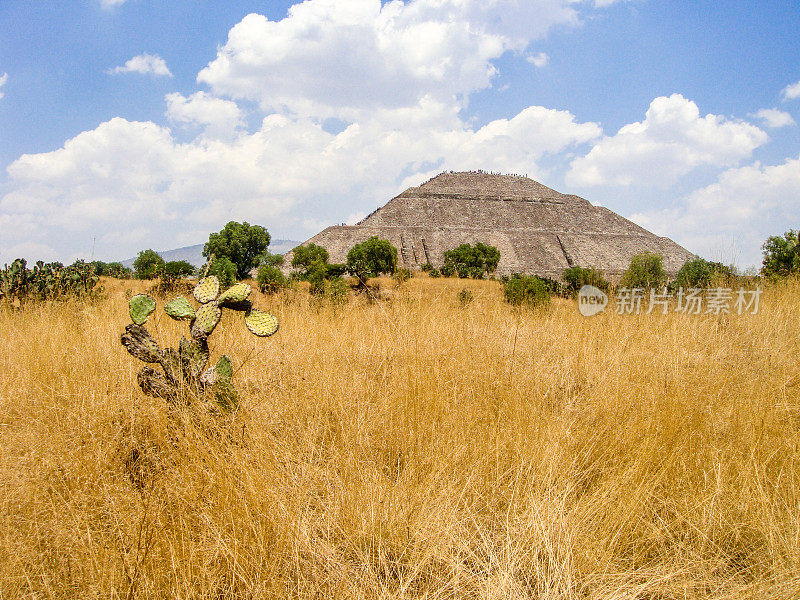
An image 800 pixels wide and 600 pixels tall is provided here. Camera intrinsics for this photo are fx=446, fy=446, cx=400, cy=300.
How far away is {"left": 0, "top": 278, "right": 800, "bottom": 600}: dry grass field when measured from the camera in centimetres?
167

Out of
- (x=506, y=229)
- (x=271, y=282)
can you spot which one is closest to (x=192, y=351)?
(x=271, y=282)

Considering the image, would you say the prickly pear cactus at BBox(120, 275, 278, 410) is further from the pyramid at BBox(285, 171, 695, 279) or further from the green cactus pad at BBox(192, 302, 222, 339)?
the pyramid at BBox(285, 171, 695, 279)

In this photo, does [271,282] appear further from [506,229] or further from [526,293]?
[506,229]

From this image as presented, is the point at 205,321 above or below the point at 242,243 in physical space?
below

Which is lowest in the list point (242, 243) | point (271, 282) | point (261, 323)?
point (261, 323)

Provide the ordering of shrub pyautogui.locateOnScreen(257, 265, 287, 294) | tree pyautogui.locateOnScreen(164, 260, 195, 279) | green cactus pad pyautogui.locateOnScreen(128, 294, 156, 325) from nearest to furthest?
green cactus pad pyautogui.locateOnScreen(128, 294, 156, 325) < tree pyautogui.locateOnScreen(164, 260, 195, 279) < shrub pyautogui.locateOnScreen(257, 265, 287, 294)

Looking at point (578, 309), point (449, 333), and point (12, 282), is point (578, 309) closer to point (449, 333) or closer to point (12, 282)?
point (449, 333)

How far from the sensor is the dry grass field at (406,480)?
1670 mm

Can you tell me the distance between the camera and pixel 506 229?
216 ft

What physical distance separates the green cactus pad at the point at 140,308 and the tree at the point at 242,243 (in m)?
39.4

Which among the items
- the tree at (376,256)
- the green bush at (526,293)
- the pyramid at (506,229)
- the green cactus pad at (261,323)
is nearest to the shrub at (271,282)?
the green bush at (526,293)

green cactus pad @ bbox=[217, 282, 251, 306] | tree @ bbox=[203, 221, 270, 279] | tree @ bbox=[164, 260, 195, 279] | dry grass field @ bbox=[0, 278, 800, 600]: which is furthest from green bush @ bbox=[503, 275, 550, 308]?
tree @ bbox=[203, 221, 270, 279]

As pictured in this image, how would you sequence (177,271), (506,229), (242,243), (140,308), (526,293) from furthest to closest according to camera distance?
1. (506,229)
2. (242,243)
3. (177,271)
4. (526,293)
5. (140,308)

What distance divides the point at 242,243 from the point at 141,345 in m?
41.7
